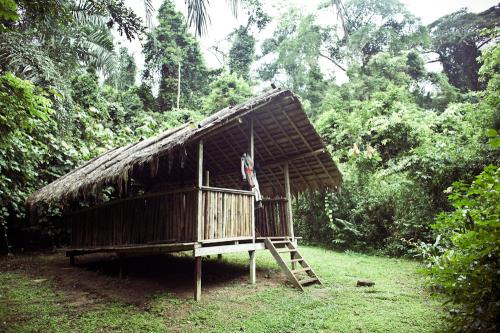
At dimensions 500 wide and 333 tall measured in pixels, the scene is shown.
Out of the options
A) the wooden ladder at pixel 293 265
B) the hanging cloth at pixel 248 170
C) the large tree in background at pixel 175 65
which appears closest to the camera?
the wooden ladder at pixel 293 265

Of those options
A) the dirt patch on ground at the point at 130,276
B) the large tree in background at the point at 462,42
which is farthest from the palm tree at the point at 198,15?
the large tree in background at the point at 462,42

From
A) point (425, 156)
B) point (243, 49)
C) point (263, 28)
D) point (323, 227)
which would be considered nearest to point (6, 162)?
point (323, 227)

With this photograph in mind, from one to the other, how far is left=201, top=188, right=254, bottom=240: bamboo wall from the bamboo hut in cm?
2

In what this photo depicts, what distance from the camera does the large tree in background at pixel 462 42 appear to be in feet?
63.9

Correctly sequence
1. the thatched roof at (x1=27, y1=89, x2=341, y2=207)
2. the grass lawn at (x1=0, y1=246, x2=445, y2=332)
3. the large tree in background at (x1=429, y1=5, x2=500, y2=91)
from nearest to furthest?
the grass lawn at (x1=0, y1=246, x2=445, y2=332)
the thatched roof at (x1=27, y1=89, x2=341, y2=207)
the large tree in background at (x1=429, y1=5, x2=500, y2=91)

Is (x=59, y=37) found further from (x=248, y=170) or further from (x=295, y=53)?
(x=295, y=53)

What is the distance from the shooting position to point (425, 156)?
10.0m

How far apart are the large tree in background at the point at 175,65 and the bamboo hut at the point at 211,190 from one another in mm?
12881

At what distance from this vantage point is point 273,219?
8773 mm

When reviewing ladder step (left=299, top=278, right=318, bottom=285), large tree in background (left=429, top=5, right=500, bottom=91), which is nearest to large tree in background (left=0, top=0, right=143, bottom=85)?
ladder step (left=299, top=278, right=318, bottom=285)

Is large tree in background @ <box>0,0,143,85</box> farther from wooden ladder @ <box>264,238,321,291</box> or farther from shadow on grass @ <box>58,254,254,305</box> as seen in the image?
wooden ladder @ <box>264,238,321,291</box>

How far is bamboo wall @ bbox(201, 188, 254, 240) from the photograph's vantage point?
20.7 ft

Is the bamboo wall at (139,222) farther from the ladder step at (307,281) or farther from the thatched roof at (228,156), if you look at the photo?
the ladder step at (307,281)

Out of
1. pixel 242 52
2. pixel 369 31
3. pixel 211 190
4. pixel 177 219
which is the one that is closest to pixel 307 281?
pixel 211 190
